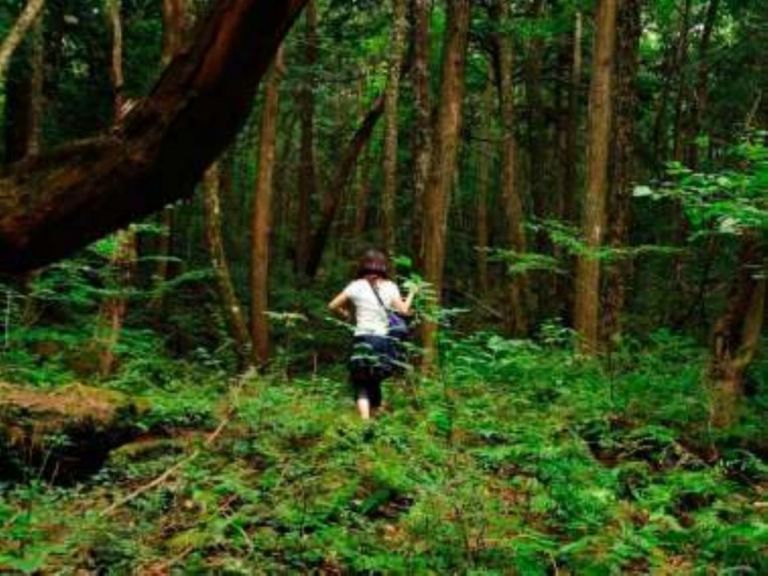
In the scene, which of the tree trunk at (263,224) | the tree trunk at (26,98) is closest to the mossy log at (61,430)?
the tree trunk at (26,98)

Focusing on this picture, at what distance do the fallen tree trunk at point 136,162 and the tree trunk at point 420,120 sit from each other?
1247cm

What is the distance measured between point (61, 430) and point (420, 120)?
9701 mm

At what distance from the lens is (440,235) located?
52.4 feet

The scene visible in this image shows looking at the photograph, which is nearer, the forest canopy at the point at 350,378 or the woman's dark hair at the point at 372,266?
the forest canopy at the point at 350,378

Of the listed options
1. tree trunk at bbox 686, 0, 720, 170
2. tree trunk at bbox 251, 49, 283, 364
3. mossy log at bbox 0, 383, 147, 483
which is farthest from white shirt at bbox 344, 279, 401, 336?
tree trunk at bbox 686, 0, 720, 170

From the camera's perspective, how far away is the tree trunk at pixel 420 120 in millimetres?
16766

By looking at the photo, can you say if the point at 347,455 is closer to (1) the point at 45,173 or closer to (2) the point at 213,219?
(1) the point at 45,173

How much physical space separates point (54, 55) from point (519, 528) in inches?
719

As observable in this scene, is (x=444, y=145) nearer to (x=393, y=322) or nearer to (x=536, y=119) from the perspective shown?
(x=393, y=322)

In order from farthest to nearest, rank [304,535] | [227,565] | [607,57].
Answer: [607,57] < [304,535] < [227,565]

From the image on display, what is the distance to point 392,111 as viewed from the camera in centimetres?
1827

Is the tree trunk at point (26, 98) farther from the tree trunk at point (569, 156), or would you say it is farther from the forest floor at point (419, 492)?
the tree trunk at point (569, 156)

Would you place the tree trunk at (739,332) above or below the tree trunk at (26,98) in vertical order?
below

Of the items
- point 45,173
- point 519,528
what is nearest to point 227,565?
point 519,528
